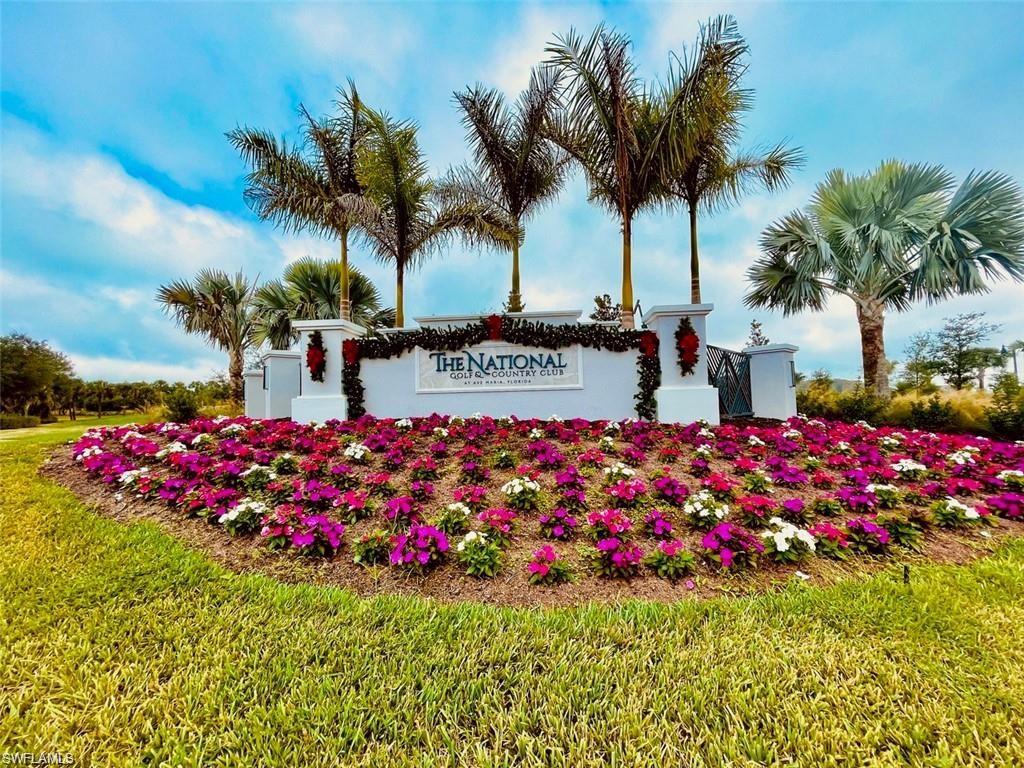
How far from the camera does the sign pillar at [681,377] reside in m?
7.04

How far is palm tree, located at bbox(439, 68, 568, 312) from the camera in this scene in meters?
9.09

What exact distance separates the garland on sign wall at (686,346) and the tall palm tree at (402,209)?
5.13 meters

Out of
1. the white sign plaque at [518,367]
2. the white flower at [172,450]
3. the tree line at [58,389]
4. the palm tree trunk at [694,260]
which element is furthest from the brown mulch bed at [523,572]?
the tree line at [58,389]

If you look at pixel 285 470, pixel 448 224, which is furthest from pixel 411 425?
pixel 448 224

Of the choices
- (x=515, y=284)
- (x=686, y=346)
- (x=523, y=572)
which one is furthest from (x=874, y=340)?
(x=523, y=572)

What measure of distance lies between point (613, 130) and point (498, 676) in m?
8.54

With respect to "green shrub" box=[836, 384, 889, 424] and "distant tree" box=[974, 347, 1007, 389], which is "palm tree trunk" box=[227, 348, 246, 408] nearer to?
"green shrub" box=[836, 384, 889, 424]

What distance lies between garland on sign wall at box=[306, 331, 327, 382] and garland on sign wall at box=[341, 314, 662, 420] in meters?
0.36

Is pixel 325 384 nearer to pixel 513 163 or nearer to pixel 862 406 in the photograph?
pixel 513 163

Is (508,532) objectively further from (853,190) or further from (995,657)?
(853,190)

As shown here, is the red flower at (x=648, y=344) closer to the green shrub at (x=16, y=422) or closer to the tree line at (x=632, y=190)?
the tree line at (x=632, y=190)

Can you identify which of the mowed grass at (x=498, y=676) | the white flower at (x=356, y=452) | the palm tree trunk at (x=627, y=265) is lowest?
the mowed grass at (x=498, y=676)

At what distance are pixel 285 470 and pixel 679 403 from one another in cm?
599

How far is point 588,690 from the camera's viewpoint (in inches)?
69.3
